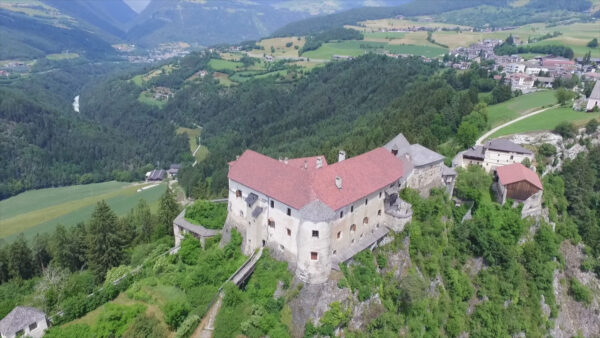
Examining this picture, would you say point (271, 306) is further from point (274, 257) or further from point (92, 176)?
point (92, 176)

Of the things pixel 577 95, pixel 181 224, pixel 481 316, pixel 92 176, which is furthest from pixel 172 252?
pixel 92 176

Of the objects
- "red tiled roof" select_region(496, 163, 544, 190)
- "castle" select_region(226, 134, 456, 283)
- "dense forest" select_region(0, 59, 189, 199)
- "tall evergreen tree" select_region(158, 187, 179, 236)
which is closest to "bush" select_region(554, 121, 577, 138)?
"red tiled roof" select_region(496, 163, 544, 190)

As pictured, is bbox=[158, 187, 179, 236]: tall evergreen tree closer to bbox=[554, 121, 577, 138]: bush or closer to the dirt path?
the dirt path

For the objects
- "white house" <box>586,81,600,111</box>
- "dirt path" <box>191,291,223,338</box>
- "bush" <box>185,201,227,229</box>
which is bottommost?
"dirt path" <box>191,291,223,338</box>

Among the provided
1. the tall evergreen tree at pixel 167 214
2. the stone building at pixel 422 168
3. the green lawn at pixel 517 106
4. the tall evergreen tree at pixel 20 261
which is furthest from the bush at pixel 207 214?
the green lawn at pixel 517 106

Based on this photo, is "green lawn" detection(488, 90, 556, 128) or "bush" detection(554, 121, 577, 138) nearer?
"bush" detection(554, 121, 577, 138)

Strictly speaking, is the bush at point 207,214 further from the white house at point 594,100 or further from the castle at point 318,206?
the white house at point 594,100
